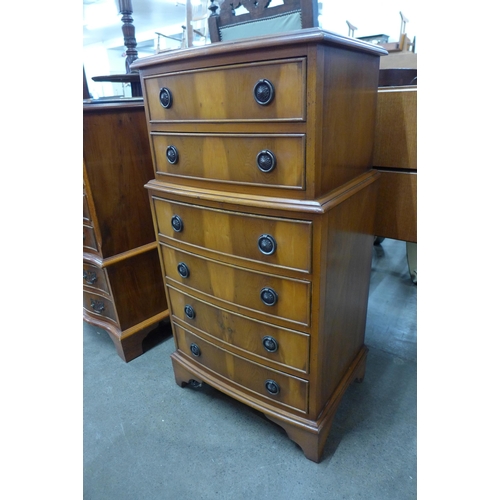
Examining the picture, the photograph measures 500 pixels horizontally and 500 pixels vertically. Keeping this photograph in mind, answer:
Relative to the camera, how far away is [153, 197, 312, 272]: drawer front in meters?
0.82

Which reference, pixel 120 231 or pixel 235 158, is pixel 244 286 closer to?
pixel 235 158

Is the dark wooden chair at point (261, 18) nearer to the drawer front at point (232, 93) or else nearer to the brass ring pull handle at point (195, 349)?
the drawer front at point (232, 93)

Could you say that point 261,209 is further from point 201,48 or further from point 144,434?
point 144,434

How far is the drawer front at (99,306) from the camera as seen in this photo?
1541mm

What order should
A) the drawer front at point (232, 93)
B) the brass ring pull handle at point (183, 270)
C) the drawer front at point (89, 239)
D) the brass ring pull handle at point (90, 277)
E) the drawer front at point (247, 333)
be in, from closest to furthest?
1. the drawer front at point (232, 93)
2. the drawer front at point (247, 333)
3. the brass ring pull handle at point (183, 270)
4. the drawer front at point (89, 239)
5. the brass ring pull handle at point (90, 277)

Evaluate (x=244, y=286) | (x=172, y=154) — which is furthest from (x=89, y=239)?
(x=244, y=286)

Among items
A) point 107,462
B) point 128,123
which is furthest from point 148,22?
point 107,462

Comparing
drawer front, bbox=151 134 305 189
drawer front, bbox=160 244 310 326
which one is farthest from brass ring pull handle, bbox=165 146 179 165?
drawer front, bbox=160 244 310 326

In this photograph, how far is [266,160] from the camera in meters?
0.79

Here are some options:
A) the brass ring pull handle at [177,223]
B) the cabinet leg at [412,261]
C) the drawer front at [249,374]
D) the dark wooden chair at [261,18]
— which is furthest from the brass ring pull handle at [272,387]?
the cabinet leg at [412,261]

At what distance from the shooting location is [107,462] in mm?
1129

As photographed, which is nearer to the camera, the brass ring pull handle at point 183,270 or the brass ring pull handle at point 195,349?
the brass ring pull handle at point 183,270

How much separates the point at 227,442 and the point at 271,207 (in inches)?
32.7

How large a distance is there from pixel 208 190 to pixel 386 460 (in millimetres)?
970
